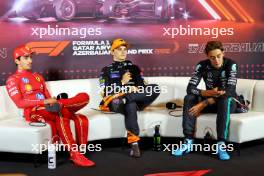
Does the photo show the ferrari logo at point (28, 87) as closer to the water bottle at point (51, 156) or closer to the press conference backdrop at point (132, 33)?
the water bottle at point (51, 156)

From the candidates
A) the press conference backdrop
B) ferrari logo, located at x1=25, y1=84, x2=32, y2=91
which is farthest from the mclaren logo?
ferrari logo, located at x1=25, y1=84, x2=32, y2=91

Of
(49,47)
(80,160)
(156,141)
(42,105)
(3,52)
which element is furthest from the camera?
(49,47)

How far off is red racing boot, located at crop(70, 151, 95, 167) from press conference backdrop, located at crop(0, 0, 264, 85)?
1.49 m

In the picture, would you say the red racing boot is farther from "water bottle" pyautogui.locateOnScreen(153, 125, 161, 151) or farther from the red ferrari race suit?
"water bottle" pyautogui.locateOnScreen(153, 125, 161, 151)

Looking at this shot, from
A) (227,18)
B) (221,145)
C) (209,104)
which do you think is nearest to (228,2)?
(227,18)

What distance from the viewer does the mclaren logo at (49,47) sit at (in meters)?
5.29

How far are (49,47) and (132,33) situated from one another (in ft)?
3.24

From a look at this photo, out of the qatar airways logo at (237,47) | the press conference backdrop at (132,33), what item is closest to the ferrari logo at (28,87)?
the press conference backdrop at (132,33)

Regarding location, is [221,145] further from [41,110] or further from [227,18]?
[227,18]

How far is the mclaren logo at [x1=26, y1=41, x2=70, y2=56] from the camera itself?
5.29 metres

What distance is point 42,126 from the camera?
4098mm

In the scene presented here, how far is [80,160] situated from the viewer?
4137mm

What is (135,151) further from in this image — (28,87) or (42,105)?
(28,87)

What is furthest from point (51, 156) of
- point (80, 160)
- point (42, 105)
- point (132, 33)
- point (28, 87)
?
point (132, 33)
